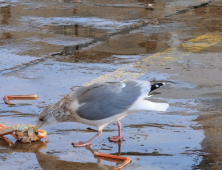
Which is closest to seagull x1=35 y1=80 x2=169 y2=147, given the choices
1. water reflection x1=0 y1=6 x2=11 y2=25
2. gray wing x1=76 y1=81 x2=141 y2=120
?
gray wing x1=76 y1=81 x2=141 y2=120

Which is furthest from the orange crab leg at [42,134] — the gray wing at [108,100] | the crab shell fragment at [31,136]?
the gray wing at [108,100]

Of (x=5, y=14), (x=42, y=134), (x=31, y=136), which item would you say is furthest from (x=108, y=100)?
(x=5, y=14)

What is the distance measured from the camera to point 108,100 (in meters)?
4.50

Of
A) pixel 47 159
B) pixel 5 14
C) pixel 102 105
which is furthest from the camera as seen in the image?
pixel 5 14

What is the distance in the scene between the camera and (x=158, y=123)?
16.6ft

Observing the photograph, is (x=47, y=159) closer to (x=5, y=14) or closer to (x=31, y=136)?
(x=31, y=136)

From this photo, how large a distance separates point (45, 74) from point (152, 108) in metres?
2.68

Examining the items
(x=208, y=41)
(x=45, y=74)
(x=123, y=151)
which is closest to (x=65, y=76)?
(x=45, y=74)

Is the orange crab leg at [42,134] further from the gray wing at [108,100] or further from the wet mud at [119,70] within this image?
the gray wing at [108,100]

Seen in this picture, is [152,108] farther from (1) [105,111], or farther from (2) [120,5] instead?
(2) [120,5]

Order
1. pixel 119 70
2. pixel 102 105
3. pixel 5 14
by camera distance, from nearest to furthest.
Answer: pixel 102 105, pixel 119 70, pixel 5 14

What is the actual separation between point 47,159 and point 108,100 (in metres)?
0.78

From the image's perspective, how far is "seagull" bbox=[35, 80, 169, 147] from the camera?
4.46m

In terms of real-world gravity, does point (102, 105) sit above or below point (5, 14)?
below
